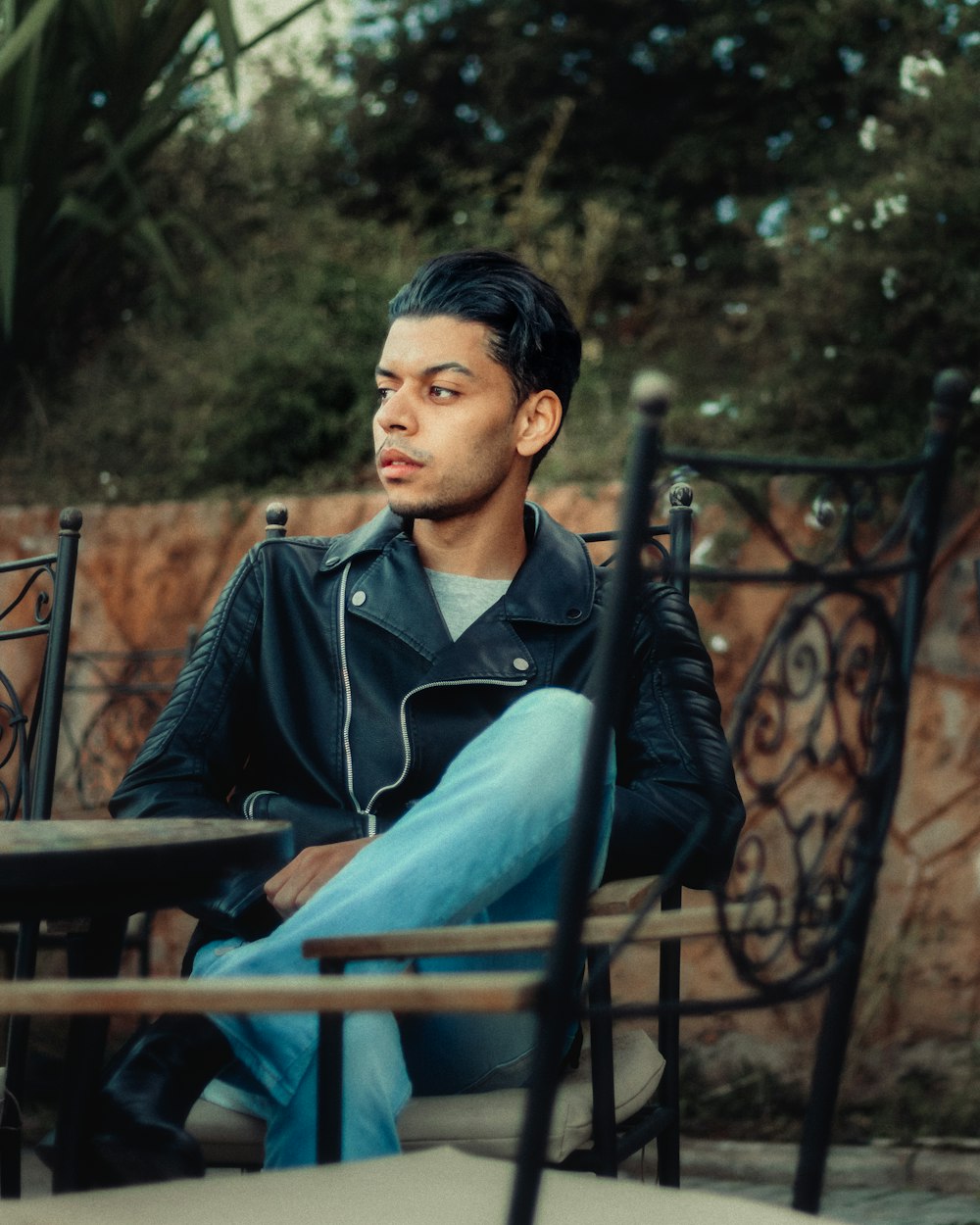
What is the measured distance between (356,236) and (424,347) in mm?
4433

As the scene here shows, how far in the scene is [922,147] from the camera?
4.60 m

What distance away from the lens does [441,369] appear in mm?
2180

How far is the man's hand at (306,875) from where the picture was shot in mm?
1774

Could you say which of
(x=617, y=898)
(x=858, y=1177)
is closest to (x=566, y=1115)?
(x=617, y=898)

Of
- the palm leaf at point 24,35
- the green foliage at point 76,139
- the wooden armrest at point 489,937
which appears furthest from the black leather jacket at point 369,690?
the palm leaf at point 24,35

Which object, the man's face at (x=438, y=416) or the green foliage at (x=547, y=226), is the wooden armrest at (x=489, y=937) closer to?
the man's face at (x=438, y=416)

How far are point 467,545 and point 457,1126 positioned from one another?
3.15 feet

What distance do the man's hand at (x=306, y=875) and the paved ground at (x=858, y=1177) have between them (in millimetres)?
1493

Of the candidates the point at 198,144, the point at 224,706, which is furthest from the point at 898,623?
the point at 198,144

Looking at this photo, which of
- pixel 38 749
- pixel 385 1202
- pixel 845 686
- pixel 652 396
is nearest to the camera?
pixel 652 396

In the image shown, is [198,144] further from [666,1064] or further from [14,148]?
[666,1064]

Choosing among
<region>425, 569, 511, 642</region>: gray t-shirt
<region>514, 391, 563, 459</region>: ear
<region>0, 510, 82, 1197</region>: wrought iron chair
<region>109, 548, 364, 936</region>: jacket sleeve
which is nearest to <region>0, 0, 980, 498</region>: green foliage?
<region>514, 391, 563, 459</region>: ear

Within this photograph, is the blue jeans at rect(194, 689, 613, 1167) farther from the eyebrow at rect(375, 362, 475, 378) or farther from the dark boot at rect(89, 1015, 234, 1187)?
the eyebrow at rect(375, 362, 475, 378)

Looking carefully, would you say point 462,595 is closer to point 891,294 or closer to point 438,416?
point 438,416
